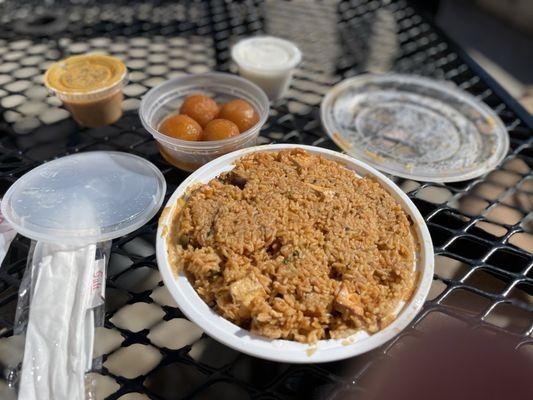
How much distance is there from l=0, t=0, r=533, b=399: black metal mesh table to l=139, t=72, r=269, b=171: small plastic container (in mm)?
92

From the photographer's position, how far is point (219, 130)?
5.07 ft

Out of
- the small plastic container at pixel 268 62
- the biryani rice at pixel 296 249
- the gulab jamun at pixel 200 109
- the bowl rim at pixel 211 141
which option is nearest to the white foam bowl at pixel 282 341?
the biryani rice at pixel 296 249

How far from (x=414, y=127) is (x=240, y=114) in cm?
83

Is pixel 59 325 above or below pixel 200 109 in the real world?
below

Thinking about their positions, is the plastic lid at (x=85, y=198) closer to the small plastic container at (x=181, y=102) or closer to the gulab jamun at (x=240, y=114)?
the small plastic container at (x=181, y=102)

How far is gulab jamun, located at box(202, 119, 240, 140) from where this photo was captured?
1539mm

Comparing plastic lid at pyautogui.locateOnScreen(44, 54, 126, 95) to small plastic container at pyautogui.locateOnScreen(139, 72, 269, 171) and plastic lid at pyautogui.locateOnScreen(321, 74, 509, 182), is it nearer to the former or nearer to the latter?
small plastic container at pyautogui.locateOnScreen(139, 72, 269, 171)

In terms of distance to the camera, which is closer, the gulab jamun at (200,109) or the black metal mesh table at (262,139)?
the black metal mesh table at (262,139)

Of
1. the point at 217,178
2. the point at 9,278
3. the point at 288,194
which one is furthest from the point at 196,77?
the point at 9,278

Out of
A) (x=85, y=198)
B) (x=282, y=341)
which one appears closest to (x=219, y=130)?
(x=85, y=198)

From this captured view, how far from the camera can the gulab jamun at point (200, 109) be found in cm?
162

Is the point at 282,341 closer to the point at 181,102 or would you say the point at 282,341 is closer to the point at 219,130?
the point at 219,130

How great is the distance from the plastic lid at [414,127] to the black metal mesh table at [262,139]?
0.23 feet

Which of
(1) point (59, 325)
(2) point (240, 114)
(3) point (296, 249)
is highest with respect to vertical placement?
(2) point (240, 114)
